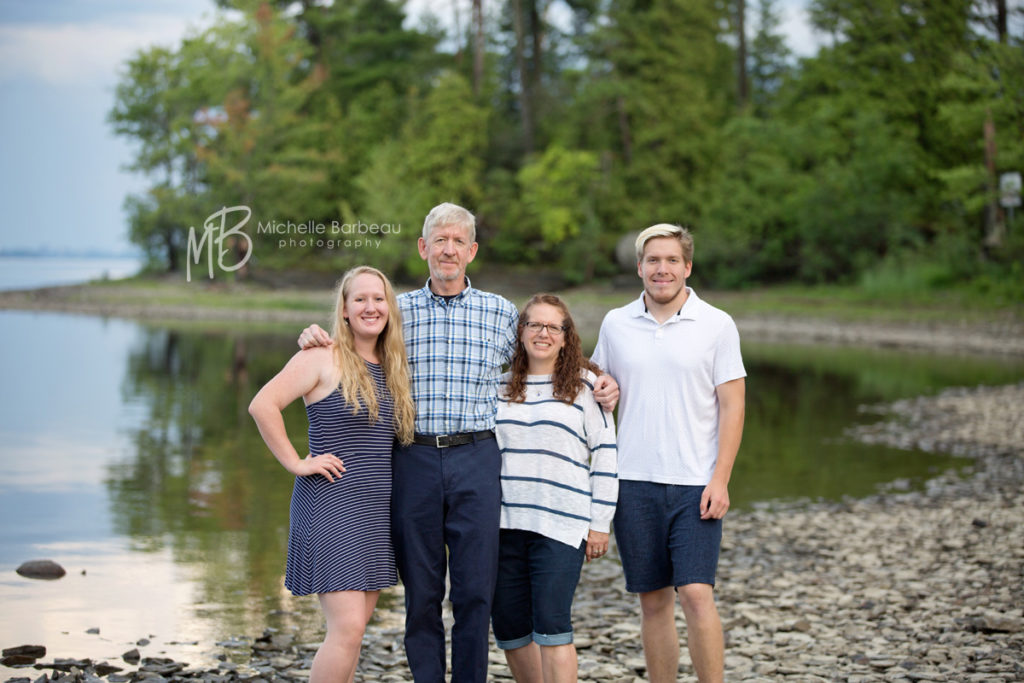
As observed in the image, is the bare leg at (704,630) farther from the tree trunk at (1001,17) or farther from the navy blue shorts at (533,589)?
the tree trunk at (1001,17)

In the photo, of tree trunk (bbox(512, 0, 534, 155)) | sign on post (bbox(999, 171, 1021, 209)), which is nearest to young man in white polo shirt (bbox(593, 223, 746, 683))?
sign on post (bbox(999, 171, 1021, 209))

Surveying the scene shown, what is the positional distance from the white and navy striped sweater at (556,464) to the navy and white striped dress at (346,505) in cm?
49

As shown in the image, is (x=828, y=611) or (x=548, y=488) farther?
(x=828, y=611)

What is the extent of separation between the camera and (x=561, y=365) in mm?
4098

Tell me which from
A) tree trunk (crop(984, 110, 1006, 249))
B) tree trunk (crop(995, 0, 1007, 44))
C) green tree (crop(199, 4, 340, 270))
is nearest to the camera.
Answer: tree trunk (crop(984, 110, 1006, 249))

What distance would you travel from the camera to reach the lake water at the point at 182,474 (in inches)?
250

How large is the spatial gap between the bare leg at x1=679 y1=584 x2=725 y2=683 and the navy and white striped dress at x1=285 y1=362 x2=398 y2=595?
47.3 inches

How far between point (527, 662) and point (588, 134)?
40.9m

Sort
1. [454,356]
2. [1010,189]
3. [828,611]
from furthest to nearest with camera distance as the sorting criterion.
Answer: [1010,189]
[828,611]
[454,356]

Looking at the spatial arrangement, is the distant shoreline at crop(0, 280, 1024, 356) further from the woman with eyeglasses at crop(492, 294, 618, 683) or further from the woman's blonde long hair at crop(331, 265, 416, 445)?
the woman's blonde long hair at crop(331, 265, 416, 445)

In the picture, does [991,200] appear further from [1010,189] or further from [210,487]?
[210,487]

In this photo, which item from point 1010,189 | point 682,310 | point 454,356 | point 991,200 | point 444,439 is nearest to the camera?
point 444,439

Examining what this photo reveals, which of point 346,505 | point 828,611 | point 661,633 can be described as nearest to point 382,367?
point 346,505

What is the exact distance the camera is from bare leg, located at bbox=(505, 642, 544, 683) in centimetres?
413
